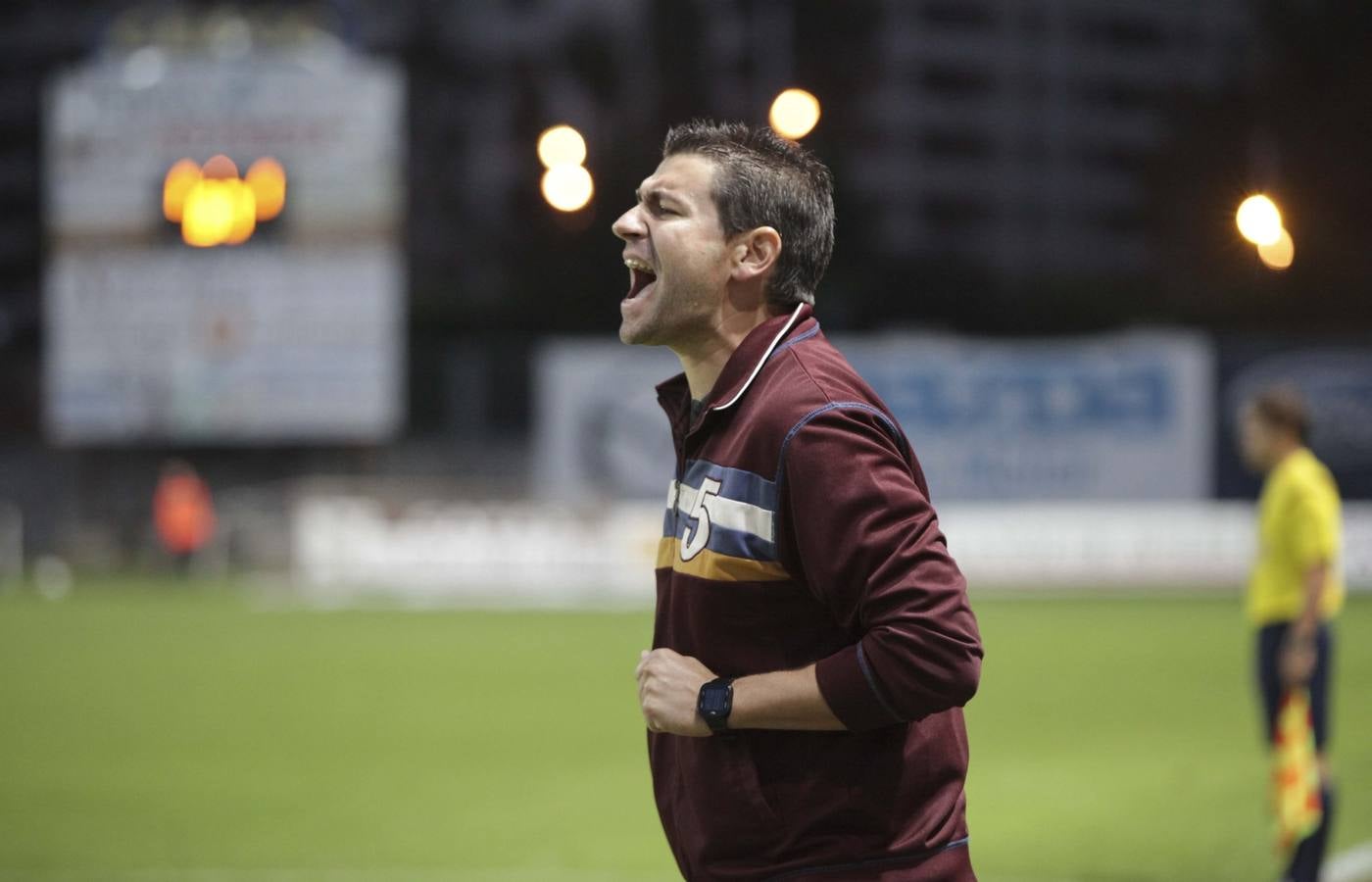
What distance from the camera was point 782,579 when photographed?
2.69 m

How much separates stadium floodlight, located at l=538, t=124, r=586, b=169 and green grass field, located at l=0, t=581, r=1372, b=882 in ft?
13.9

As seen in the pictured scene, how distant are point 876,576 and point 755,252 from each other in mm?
656

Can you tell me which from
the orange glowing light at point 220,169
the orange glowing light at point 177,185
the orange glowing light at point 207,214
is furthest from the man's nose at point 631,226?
the orange glowing light at point 177,185

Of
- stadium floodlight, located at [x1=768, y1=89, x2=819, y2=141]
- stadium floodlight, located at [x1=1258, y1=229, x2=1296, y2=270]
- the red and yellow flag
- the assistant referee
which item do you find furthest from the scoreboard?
stadium floodlight, located at [x1=1258, y1=229, x2=1296, y2=270]

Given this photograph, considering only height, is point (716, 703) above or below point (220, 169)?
below

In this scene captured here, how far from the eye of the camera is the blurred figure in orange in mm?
25359

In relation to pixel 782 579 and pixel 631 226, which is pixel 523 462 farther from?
pixel 782 579

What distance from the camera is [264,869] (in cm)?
779

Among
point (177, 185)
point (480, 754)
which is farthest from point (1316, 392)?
point (480, 754)

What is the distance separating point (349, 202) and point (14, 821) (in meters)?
19.0

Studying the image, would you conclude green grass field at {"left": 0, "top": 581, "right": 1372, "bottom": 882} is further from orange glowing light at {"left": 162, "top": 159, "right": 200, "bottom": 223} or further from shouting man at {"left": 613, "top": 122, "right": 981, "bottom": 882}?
orange glowing light at {"left": 162, "top": 159, "right": 200, "bottom": 223}

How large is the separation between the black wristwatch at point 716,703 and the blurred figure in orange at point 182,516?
23.7 m

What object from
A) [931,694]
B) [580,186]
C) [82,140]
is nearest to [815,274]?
[931,694]

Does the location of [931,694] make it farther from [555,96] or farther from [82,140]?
[555,96]
